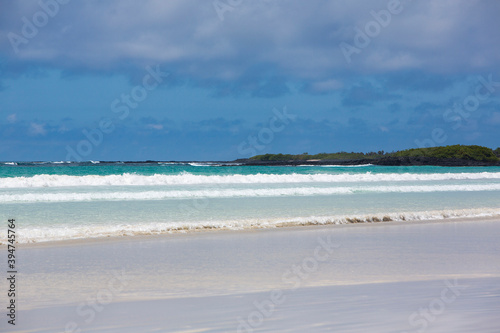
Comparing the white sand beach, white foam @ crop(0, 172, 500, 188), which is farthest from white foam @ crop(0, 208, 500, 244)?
white foam @ crop(0, 172, 500, 188)

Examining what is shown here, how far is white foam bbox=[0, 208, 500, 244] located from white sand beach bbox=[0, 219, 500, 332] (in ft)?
1.90

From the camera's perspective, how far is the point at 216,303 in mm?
4590

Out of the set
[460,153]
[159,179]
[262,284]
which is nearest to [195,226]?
[262,284]

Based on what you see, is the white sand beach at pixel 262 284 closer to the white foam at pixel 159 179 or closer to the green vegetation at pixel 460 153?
the white foam at pixel 159 179

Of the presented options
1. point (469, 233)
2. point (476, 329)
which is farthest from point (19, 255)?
point (469, 233)

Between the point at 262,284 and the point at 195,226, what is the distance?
210 inches

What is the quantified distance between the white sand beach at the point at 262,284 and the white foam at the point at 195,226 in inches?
22.8

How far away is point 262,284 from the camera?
17.9ft

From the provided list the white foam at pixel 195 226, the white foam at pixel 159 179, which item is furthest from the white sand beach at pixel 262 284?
the white foam at pixel 159 179

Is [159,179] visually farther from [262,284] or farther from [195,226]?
[262,284]

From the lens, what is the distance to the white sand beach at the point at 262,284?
393cm

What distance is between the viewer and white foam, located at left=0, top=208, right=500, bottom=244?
30.7 feet

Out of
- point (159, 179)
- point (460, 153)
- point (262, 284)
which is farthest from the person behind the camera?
point (460, 153)

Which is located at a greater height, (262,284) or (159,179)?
(159,179)
